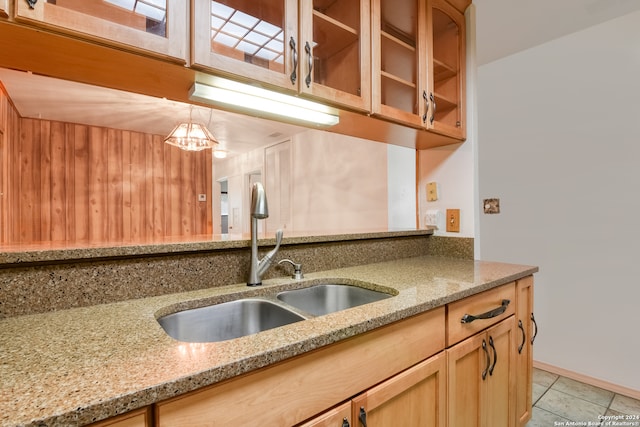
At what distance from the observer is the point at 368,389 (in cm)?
77

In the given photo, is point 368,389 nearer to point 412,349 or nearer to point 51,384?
point 412,349

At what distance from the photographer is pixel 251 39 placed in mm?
958

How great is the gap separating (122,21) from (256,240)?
0.73 meters

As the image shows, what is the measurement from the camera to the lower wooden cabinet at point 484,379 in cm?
103

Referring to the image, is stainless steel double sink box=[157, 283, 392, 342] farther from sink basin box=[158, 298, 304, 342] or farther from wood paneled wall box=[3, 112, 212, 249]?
wood paneled wall box=[3, 112, 212, 249]

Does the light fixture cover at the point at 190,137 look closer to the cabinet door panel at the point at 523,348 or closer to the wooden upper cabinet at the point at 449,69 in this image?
the wooden upper cabinet at the point at 449,69

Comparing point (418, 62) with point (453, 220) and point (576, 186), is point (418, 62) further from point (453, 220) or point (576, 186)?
point (576, 186)

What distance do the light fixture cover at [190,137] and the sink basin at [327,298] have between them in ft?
8.72

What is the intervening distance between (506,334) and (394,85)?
45.8 inches

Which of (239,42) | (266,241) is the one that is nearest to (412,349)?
(266,241)

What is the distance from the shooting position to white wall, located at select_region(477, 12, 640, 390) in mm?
1920

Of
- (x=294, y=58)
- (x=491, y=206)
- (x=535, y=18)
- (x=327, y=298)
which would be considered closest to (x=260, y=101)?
(x=294, y=58)

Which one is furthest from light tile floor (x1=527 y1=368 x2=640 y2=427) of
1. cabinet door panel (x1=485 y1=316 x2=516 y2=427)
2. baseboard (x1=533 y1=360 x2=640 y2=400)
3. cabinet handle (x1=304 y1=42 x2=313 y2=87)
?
cabinet handle (x1=304 y1=42 x2=313 y2=87)

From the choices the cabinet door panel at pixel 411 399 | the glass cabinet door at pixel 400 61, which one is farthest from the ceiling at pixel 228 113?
the cabinet door panel at pixel 411 399
